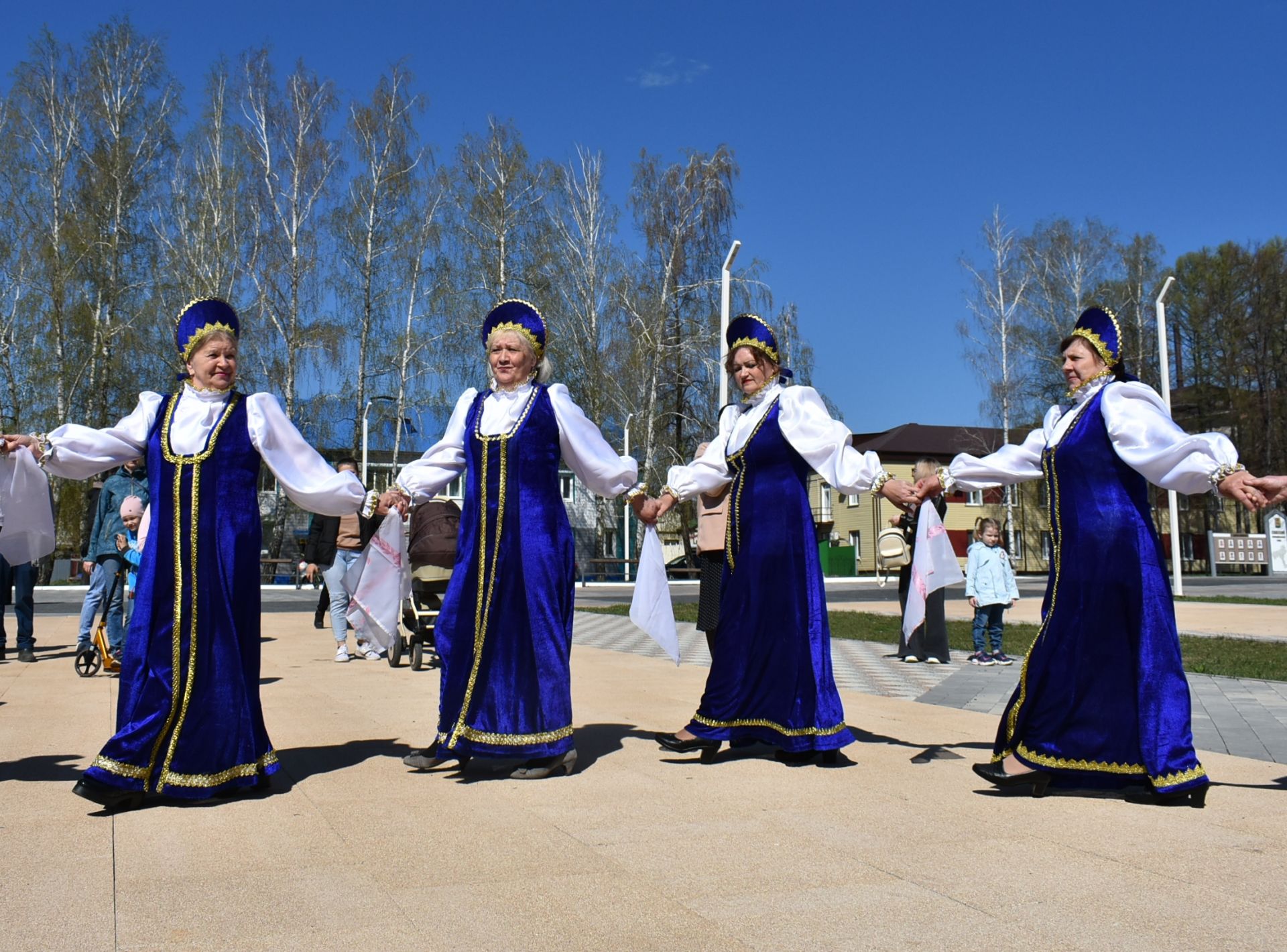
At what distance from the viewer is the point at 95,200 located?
34.1 meters

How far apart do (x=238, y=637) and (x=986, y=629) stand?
28.9ft

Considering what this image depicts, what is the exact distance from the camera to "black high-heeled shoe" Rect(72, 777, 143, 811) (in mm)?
4613

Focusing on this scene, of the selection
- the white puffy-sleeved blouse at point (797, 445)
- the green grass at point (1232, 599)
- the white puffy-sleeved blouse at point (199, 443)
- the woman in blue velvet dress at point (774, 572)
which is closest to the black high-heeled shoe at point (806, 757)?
the woman in blue velvet dress at point (774, 572)

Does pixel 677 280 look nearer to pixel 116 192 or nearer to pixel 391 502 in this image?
pixel 116 192

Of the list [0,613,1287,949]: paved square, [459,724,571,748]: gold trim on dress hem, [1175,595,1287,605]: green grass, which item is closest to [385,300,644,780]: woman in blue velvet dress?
[459,724,571,748]: gold trim on dress hem

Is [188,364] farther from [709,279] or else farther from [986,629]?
[709,279]

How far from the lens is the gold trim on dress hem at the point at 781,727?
5.73 meters

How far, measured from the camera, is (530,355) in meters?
5.96

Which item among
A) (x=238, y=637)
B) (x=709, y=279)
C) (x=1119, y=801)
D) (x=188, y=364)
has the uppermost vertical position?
(x=709, y=279)

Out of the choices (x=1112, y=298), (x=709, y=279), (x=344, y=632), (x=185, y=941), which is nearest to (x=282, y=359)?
(x=709, y=279)

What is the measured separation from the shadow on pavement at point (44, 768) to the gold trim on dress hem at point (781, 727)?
3.07 meters

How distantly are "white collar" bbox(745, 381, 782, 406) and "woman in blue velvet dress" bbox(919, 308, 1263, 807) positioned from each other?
5.03ft

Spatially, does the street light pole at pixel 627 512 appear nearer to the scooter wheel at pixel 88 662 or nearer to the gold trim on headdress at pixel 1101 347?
the scooter wheel at pixel 88 662

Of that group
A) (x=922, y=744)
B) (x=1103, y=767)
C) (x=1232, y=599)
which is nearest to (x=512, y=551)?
(x=922, y=744)
